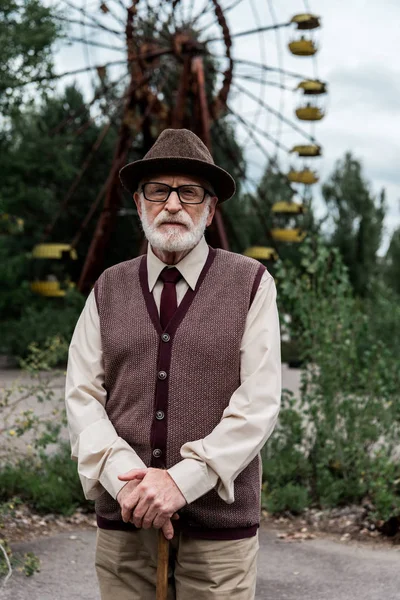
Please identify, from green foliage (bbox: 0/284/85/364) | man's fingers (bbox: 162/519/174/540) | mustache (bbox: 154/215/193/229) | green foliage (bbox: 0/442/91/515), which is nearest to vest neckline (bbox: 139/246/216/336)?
mustache (bbox: 154/215/193/229)

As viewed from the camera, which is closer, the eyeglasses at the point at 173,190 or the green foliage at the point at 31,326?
the eyeglasses at the point at 173,190

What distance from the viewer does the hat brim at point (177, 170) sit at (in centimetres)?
249

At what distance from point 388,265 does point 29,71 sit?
10.8m

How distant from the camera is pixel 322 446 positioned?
610cm

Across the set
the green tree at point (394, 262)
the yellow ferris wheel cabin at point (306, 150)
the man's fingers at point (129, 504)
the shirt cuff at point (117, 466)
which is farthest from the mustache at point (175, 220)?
the green tree at point (394, 262)

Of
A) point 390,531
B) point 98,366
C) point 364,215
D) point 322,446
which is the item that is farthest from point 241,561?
point 364,215

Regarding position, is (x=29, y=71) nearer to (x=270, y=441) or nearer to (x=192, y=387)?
(x=270, y=441)

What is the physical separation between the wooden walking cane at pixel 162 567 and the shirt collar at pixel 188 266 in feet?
2.24

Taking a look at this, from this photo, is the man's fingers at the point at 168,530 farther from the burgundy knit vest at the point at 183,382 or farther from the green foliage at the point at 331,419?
the green foliage at the point at 331,419

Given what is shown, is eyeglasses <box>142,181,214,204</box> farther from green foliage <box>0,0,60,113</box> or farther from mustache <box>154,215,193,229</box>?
green foliage <box>0,0,60,113</box>

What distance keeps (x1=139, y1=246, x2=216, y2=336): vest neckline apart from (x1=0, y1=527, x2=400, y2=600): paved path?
2319 millimetres

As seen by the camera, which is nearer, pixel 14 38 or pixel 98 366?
pixel 98 366

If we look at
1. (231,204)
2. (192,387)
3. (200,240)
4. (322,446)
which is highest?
(231,204)

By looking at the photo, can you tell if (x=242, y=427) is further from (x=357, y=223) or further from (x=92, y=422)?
(x=357, y=223)
